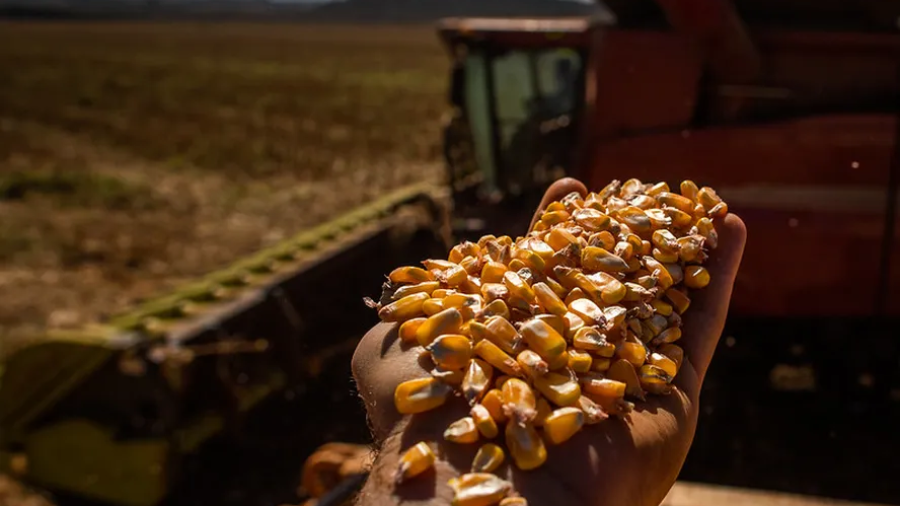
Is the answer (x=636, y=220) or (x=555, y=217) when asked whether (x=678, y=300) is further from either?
(x=555, y=217)

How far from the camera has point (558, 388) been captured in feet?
4.36

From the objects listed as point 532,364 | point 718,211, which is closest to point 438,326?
point 532,364

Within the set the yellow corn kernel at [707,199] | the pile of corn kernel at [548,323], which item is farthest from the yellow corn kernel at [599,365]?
the yellow corn kernel at [707,199]

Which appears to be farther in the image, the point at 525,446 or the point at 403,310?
the point at 403,310

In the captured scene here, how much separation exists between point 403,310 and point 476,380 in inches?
9.7

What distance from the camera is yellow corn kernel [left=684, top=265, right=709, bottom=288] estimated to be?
1799 mm

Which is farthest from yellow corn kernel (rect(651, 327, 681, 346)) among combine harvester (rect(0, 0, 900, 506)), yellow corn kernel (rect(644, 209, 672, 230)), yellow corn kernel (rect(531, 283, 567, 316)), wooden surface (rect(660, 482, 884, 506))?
combine harvester (rect(0, 0, 900, 506))

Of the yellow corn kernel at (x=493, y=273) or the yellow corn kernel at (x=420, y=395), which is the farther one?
the yellow corn kernel at (x=493, y=273)

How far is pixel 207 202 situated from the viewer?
11586 mm

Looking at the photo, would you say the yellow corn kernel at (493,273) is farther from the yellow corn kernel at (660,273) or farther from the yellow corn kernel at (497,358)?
the yellow corn kernel at (660,273)

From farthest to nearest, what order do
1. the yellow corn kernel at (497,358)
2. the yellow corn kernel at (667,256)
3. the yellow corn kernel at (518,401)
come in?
1. the yellow corn kernel at (667,256)
2. the yellow corn kernel at (497,358)
3. the yellow corn kernel at (518,401)

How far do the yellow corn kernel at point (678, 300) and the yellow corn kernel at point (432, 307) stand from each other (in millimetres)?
537

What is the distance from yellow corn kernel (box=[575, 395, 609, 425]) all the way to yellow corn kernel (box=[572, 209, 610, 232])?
→ 582 mm

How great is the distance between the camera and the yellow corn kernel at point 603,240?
175cm
